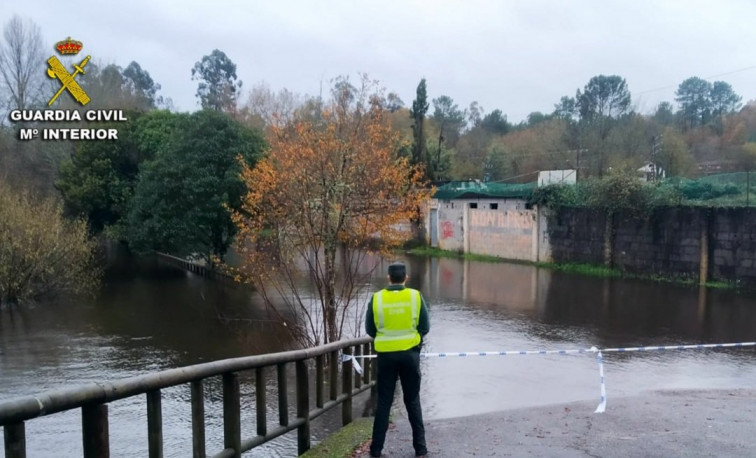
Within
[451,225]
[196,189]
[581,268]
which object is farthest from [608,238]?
[196,189]

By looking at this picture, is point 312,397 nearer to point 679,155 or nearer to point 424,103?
point 679,155

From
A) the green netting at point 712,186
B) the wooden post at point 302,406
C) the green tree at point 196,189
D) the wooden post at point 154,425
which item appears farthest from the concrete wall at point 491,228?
the wooden post at point 154,425

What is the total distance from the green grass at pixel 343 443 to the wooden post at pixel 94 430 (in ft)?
7.29

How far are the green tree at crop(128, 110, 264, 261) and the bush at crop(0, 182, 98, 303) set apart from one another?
4752 millimetres

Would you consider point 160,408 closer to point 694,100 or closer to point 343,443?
point 343,443

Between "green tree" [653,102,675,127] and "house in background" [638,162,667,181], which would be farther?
"green tree" [653,102,675,127]

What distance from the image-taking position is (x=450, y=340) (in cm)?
1425

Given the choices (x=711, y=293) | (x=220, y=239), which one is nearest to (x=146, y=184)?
(x=220, y=239)

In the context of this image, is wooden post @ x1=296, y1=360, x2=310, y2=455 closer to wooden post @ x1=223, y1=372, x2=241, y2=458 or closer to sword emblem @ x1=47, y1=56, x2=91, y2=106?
wooden post @ x1=223, y1=372, x2=241, y2=458

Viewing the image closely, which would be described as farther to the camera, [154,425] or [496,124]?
[496,124]

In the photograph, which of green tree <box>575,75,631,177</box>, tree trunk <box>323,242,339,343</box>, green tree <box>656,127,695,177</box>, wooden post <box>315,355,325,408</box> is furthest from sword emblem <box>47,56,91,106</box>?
green tree <box>575,75,631,177</box>

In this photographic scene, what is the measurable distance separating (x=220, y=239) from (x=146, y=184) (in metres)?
3.76

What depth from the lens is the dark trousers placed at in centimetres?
498

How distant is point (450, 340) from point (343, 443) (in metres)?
9.05
